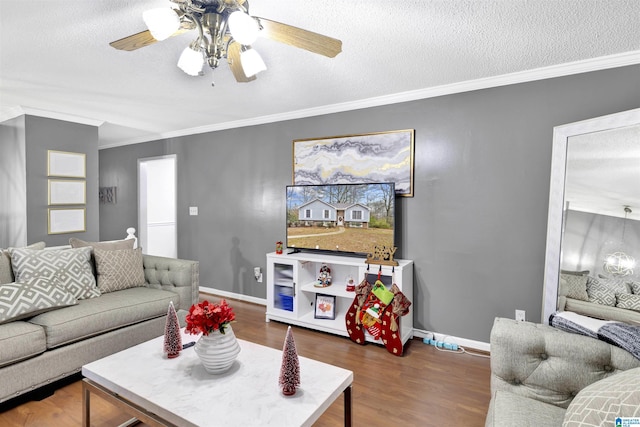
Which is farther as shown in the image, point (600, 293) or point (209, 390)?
point (600, 293)

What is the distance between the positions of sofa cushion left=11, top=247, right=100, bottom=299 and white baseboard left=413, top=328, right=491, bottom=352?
2.79 m

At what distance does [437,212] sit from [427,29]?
5.19ft

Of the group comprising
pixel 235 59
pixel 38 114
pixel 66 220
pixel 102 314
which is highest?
pixel 38 114

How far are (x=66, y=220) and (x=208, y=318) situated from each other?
3622 millimetres

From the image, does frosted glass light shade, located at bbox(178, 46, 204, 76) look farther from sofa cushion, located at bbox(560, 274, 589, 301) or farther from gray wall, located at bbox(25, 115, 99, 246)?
gray wall, located at bbox(25, 115, 99, 246)

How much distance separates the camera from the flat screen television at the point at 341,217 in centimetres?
316

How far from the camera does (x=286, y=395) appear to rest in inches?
56.5

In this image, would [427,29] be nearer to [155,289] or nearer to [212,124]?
[155,289]

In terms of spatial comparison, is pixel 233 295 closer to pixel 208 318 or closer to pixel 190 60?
pixel 208 318

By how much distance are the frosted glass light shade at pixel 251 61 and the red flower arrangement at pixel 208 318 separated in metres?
1.18

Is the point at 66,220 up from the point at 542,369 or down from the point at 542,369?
up

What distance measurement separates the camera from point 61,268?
254cm

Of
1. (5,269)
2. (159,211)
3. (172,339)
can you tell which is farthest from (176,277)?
(159,211)

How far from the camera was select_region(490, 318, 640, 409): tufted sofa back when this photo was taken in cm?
139
